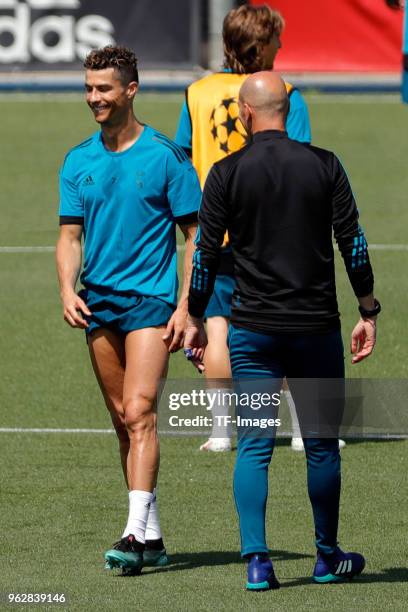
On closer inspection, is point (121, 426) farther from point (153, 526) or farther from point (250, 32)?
point (250, 32)

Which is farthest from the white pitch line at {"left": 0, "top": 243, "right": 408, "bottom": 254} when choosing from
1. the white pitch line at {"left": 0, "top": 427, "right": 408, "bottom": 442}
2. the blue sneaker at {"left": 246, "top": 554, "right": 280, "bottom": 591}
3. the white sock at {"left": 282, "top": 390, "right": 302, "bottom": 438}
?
the blue sneaker at {"left": 246, "top": 554, "right": 280, "bottom": 591}

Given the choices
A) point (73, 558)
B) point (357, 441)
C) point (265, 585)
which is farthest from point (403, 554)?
point (357, 441)

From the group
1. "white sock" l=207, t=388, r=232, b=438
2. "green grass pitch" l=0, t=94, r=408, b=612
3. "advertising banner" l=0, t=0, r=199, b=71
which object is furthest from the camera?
"advertising banner" l=0, t=0, r=199, b=71

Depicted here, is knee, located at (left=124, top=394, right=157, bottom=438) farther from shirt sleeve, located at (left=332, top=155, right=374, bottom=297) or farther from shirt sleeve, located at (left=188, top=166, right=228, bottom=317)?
shirt sleeve, located at (left=332, top=155, right=374, bottom=297)

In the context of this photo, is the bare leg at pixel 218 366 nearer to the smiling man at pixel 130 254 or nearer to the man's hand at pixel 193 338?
the smiling man at pixel 130 254

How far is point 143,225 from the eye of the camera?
686 centimetres

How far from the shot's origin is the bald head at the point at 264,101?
6273mm

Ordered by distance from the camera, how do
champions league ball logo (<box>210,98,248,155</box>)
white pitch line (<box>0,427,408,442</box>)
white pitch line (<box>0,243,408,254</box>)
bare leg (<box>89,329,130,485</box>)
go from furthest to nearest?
white pitch line (<box>0,243,408,254</box>) → white pitch line (<box>0,427,408,442</box>) → champions league ball logo (<box>210,98,248,155</box>) → bare leg (<box>89,329,130,485</box>)

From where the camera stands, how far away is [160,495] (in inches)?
322

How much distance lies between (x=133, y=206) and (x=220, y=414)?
81.9 inches

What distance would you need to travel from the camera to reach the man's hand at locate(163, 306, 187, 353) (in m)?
6.77

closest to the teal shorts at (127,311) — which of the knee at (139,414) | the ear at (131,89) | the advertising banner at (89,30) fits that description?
the knee at (139,414)

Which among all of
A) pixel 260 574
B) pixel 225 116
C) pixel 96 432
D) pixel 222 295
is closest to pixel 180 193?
pixel 260 574

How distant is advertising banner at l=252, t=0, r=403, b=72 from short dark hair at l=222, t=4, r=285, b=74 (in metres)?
17.8
